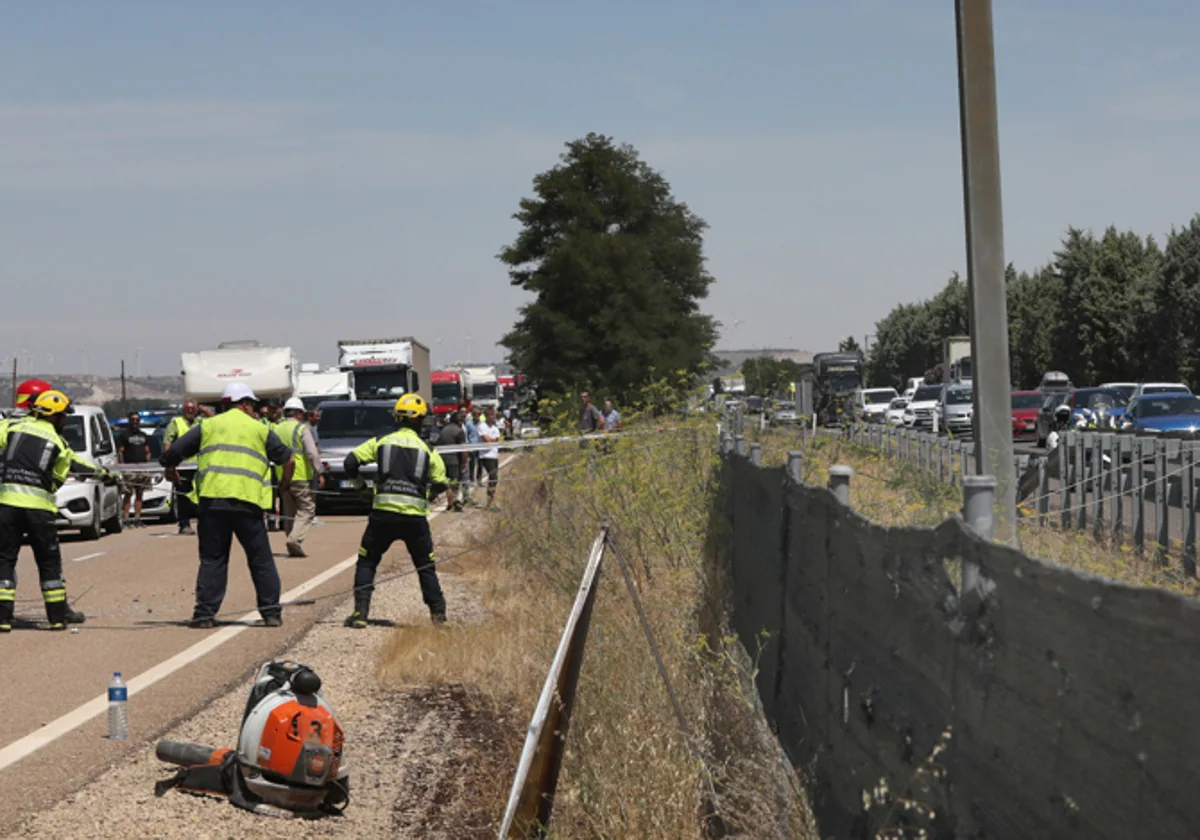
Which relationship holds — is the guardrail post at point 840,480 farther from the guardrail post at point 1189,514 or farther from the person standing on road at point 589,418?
the person standing on road at point 589,418

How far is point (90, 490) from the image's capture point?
2370cm

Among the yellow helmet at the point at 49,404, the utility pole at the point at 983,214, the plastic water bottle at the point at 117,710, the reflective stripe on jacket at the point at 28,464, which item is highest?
the utility pole at the point at 983,214

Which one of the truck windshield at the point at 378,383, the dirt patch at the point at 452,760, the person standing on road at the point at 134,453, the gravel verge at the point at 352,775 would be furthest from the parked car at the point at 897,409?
the dirt patch at the point at 452,760

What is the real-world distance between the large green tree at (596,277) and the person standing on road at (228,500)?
5337 cm

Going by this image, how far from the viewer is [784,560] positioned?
6754 millimetres

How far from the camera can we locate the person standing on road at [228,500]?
12.6 m

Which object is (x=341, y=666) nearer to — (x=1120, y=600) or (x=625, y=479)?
(x=625, y=479)

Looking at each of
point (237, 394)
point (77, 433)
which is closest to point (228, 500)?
point (237, 394)

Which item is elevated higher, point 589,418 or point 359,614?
point 589,418

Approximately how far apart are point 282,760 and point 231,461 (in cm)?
596

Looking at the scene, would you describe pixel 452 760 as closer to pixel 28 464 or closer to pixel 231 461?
pixel 231 461

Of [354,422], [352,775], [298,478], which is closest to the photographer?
[352,775]

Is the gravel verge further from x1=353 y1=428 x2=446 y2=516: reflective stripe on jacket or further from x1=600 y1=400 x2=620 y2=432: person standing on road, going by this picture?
x1=600 y1=400 x2=620 y2=432: person standing on road

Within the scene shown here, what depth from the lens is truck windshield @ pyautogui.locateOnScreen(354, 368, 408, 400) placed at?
48844 mm
